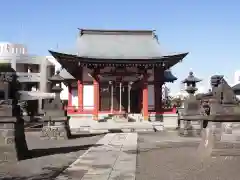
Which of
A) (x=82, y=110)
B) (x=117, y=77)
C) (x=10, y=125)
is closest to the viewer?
(x=10, y=125)

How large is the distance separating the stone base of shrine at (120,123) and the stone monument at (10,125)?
1399 cm

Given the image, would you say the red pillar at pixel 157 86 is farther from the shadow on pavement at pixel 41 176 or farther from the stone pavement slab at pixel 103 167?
the shadow on pavement at pixel 41 176

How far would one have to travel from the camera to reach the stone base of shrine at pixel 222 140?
985 cm

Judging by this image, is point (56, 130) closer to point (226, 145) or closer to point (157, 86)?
point (226, 145)

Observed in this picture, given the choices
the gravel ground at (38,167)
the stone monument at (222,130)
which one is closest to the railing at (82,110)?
the gravel ground at (38,167)

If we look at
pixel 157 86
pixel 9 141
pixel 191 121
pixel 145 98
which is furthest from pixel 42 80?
pixel 9 141

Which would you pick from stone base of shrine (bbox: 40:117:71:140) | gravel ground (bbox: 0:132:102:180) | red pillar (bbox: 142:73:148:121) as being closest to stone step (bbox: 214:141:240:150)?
gravel ground (bbox: 0:132:102:180)

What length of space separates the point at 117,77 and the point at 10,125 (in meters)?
21.6

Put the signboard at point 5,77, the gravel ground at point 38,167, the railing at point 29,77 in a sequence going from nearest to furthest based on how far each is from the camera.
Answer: the gravel ground at point 38,167 < the signboard at point 5,77 < the railing at point 29,77

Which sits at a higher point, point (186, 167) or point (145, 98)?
point (145, 98)

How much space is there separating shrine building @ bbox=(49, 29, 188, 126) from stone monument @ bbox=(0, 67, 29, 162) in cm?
1825

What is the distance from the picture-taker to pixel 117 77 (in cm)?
3164

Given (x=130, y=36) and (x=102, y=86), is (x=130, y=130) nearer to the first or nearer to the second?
(x=102, y=86)

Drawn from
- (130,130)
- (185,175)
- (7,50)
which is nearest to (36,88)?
(7,50)
